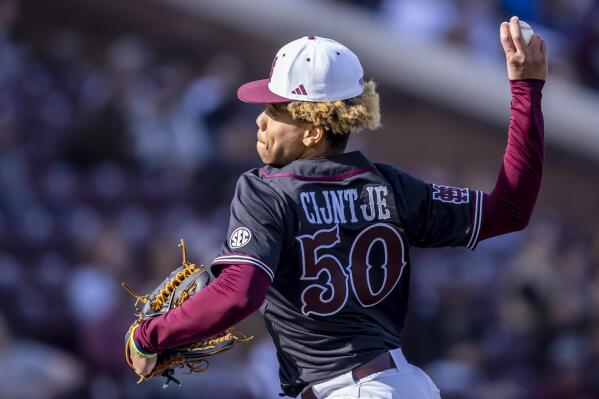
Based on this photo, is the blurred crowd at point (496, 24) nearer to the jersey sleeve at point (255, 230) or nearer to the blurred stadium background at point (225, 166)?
the blurred stadium background at point (225, 166)

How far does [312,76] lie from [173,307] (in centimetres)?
82

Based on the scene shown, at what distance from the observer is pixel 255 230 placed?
3.45m

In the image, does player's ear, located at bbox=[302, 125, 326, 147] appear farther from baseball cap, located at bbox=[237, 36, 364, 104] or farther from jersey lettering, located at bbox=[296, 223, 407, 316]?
jersey lettering, located at bbox=[296, 223, 407, 316]

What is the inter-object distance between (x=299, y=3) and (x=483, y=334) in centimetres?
349

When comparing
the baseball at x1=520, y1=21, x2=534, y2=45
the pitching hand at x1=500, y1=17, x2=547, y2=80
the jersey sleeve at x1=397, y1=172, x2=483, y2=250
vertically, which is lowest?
the jersey sleeve at x1=397, y1=172, x2=483, y2=250

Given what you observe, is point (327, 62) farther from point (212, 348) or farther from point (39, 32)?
point (39, 32)

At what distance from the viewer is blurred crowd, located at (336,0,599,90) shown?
11.0 m

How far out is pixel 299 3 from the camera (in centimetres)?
1083

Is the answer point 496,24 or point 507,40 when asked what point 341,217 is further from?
point 496,24

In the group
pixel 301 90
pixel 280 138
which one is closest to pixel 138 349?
pixel 280 138

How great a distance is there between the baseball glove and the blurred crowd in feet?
24.6

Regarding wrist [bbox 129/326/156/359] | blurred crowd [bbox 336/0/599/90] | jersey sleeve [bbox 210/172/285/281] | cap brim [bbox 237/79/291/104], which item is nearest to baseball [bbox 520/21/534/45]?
cap brim [bbox 237/79/291/104]

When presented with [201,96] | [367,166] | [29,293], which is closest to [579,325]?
[201,96]

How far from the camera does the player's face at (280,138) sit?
12.1 ft
